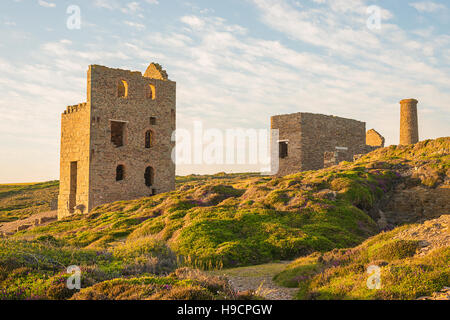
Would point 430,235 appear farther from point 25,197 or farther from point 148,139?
point 25,197

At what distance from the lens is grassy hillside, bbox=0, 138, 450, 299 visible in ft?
28.7

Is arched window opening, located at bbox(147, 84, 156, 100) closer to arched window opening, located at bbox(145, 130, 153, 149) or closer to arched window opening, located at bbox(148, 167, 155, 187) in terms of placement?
arched window opening, located at bbox(145, 130, 153, 149)

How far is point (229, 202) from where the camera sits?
63.4 feet

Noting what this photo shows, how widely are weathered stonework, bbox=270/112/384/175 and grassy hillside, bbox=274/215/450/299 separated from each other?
848 inches

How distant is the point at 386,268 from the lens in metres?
8.10

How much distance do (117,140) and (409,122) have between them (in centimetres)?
2803

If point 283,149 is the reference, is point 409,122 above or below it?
above

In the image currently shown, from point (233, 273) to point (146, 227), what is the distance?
25.5ft

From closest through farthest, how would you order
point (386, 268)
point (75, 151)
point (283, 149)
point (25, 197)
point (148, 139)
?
1. point (386, 268)
2. point (75, 151)
3. point (283, 149)
4. point (148, 139)
5. point (25, 197)

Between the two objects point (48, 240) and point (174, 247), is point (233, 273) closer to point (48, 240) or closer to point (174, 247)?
point (174, 247)

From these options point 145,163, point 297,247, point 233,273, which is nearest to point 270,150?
point 145,163

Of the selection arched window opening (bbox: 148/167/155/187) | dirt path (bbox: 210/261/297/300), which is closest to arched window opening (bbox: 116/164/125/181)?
arched window opening (bbox: 148/167/155/187)

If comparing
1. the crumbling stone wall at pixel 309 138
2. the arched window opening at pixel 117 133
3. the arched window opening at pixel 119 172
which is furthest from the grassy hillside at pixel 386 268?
the arched window opening at pixel 117 133

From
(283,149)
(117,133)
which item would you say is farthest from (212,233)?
(117,133)
